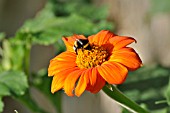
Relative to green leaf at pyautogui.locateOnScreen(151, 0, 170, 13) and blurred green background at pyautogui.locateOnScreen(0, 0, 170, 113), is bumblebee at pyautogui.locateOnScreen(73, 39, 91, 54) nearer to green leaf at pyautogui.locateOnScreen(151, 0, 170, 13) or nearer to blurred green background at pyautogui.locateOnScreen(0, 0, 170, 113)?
blurred green background at pyautogui.locateOnScreen(0, 0, 170, 113)

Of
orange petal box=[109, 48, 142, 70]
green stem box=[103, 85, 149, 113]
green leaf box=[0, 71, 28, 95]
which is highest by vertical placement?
orange petal box=[109, 48, 142, 70]

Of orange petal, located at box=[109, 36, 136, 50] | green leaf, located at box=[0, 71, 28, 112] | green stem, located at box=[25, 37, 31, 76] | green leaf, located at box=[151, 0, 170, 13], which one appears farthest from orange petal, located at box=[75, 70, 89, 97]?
green leaf, located at box=[151, 0, 170, 13]

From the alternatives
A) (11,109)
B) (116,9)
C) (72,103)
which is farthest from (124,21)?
(11,109)

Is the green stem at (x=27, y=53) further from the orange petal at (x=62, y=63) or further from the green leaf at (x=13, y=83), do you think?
the orange petal at (x=62, y=63)

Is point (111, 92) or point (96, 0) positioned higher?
point (111, 92)

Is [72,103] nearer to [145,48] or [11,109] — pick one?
[11,109]

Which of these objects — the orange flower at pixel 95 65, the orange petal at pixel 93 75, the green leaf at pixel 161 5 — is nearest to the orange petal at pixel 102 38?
the orange flower at pixel 95 65

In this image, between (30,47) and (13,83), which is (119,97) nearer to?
(13,83)
